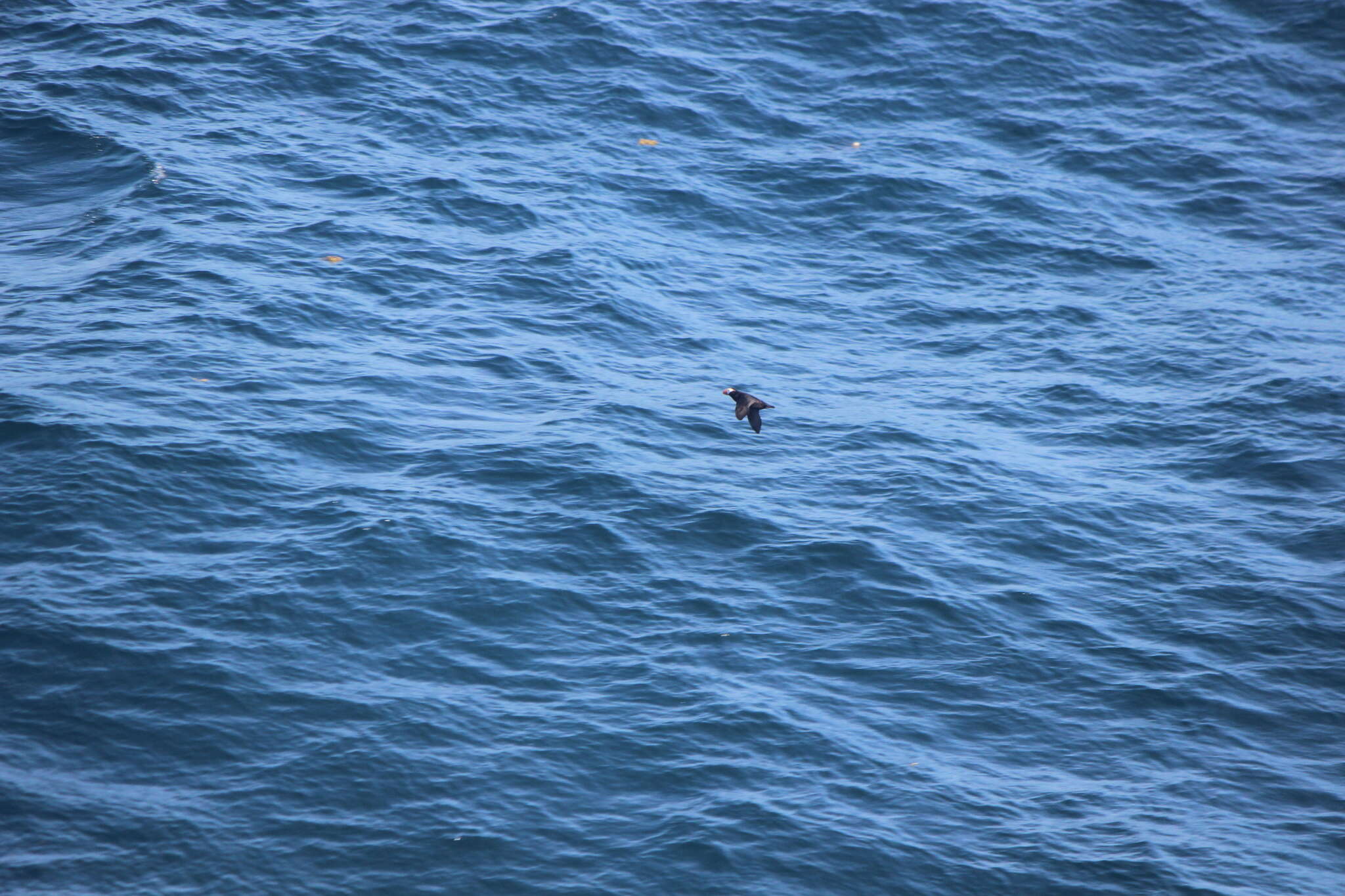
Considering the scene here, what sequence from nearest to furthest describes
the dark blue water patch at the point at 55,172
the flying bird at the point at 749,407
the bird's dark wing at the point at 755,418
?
the flying bird at the point at 749,407
the bird's dark wing at the point at 755,418
the dark blue water patch at the point at 55,172

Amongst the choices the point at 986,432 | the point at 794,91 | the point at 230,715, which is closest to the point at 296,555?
the point at 230,715

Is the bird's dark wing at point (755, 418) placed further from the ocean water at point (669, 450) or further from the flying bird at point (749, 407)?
the ocean water at point (669, 450)

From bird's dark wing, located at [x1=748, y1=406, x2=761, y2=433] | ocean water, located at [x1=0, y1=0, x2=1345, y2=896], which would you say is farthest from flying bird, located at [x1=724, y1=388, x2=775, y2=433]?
ocean water, located at [x1=0, y1=0, x2=1345, y2=896]

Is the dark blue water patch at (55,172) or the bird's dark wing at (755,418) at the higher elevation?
the bird's dark wing at (755,418)

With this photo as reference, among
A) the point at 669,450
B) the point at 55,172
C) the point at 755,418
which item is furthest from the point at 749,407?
the point at 55,172

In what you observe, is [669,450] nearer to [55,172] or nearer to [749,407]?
[749,407]

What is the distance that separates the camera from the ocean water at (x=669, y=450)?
26.8 m

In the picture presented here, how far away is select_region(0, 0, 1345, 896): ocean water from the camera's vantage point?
26.8m

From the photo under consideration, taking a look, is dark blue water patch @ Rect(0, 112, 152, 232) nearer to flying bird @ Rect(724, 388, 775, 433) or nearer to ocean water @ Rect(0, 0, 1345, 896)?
ocean water @ Rect(0, 0, 1345, 896)

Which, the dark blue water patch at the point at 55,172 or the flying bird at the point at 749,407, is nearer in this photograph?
the flying bird at the point at 749,407

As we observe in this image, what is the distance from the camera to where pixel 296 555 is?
31250mm

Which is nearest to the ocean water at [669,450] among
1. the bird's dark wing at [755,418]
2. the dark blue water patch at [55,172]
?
the dark blue water patch at [55,172]

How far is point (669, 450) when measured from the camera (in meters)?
37.4

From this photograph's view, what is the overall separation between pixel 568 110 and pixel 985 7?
21367 mm
